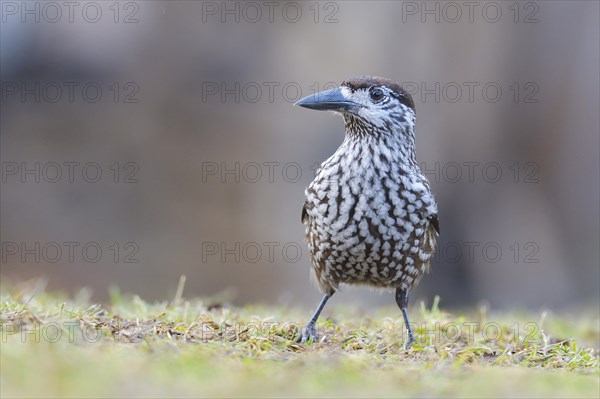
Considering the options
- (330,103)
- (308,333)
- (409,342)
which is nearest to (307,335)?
(308,333)

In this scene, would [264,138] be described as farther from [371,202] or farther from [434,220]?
[371,202]

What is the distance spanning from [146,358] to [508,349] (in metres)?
2.34

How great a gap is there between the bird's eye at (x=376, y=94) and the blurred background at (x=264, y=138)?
18.1 feet

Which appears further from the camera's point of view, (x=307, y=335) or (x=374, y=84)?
(x=374, y=84)

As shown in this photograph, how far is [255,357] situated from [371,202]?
1583 millimetres

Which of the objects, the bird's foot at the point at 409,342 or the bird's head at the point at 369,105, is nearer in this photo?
the bird's foot at the point at 409,342

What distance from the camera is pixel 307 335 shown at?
522 centimetres

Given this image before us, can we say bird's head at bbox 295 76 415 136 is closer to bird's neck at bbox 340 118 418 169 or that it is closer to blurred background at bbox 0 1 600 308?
bird's neck at bbox 340 118 418 169

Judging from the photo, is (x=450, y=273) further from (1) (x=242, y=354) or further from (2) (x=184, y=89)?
A: (1) (x=242, y=354)

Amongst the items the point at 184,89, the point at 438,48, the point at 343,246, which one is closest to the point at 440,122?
the point at 438,48

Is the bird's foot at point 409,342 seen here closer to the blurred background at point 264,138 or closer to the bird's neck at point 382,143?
the bird's neck at point 382,143

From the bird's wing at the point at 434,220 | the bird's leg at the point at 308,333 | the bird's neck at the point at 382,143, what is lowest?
the bird's leg at the point at 308,333

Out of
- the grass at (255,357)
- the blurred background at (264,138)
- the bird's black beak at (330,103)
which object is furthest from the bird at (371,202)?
the blurred background at (264,138)

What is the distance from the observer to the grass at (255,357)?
136 inches
